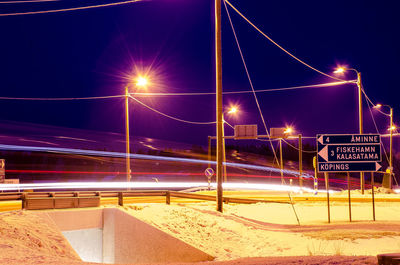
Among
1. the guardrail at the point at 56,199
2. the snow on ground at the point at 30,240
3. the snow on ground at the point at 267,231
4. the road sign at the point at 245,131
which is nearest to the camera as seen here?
the snow on ground at the point at 30,240

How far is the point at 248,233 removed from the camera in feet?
56.1

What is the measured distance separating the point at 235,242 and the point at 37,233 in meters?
6.93

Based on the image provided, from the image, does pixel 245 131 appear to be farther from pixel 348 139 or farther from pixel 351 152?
pixel 351 152

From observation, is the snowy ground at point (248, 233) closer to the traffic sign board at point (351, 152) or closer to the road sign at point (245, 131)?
the traffic sign board at point (351, 152)

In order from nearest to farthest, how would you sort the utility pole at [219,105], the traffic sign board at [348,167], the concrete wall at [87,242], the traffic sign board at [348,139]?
the concrete wall at [87,242] < the traffic sign board at [348,167] < the traffic sign board at [348,139] < the utility pole at [219,105]

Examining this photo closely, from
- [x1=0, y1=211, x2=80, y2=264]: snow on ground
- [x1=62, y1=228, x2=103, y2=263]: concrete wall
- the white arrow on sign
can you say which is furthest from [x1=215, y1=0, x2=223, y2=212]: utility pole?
[x1=0, y1=211, x2=80, y2=264]: snow on ground

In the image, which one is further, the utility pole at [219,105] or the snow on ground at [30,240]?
the utility pole at [219,105]

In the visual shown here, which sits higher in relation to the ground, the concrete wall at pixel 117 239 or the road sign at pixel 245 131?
the road sign at pixel 245 131

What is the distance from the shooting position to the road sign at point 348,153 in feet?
60.3

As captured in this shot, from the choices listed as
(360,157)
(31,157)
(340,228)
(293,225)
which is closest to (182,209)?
(293,225)

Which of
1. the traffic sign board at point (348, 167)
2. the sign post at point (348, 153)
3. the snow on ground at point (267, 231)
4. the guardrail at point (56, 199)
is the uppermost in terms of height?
the sign post at point (348, 153)

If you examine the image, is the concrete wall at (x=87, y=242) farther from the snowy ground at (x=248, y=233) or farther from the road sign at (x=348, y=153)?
the road sign at (x=348, y=153)

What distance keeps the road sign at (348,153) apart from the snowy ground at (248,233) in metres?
2.31

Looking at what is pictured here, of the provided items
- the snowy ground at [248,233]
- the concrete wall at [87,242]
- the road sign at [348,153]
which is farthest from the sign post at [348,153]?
the concrete wall at [87,242]
